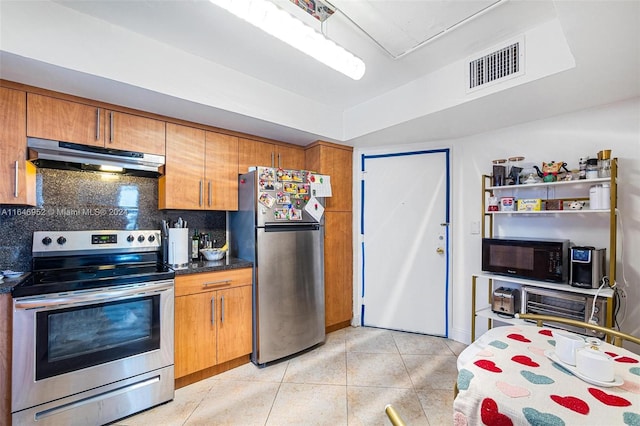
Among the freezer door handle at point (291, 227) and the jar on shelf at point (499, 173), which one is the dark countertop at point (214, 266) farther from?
the jar on shelf at point (499, 173)

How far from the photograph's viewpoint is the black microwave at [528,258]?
211cm

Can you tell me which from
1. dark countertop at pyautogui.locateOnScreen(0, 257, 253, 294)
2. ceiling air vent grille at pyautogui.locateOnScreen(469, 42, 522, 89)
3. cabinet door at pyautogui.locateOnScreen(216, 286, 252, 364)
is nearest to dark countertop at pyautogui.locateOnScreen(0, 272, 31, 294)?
dark countertop at pyautogui.locateOnScreen(0, 257, 253, 294)

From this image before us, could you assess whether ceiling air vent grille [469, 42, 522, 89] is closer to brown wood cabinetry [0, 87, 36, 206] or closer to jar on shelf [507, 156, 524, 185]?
jar on shelf [507, 156, 524, 185]

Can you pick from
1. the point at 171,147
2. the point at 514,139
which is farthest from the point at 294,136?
the point at 514,139

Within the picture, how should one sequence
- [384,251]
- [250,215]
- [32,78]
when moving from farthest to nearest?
[384,251], [250,215], [32,78]

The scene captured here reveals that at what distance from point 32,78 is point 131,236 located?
3.94ft

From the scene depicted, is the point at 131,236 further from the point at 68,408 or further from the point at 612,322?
the point at 612,322

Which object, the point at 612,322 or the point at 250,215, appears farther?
the point at 250,215

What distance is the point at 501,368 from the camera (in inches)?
39.3

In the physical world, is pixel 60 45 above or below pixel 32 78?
above

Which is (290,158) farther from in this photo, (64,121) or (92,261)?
(92,261)

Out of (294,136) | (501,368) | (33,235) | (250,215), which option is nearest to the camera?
(501,368)

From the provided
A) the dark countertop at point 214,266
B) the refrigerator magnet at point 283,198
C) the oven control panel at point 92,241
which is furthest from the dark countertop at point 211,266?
the refrigerator magnet at point 283,198

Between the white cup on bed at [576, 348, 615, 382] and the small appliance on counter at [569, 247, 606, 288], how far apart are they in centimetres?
136
